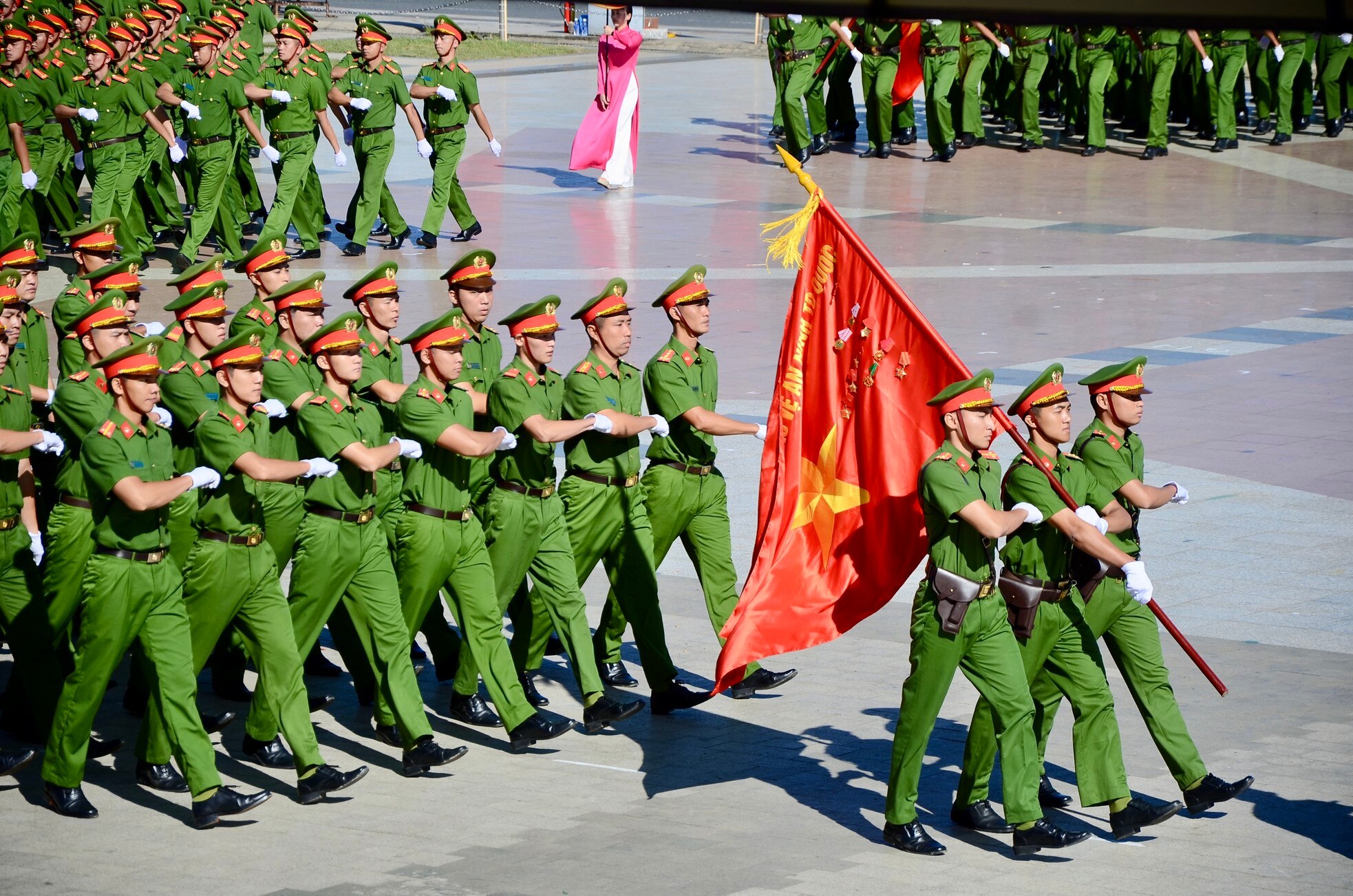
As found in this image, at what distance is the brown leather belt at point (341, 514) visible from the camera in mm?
7832

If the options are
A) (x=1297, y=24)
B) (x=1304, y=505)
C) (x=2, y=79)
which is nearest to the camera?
(x=1297, y=24)

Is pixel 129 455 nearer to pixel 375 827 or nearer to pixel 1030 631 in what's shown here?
pixel 375 827

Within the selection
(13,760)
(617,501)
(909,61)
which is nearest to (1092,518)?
(617,501)

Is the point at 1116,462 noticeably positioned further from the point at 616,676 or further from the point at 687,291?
the point at 616,676

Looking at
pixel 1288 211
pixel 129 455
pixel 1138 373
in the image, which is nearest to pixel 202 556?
pixel 129 455

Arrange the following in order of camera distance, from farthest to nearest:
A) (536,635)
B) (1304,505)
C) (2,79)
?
(2,79)
(1304,505)
(536,635)

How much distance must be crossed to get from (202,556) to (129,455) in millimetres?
553

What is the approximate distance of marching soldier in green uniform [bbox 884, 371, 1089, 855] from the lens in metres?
6.93

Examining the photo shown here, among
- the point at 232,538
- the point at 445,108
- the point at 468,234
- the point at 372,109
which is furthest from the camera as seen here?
the point at 468,234

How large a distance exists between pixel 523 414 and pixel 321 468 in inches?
41.5

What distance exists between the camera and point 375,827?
7207mm

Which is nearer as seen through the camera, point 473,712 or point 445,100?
point 473,712

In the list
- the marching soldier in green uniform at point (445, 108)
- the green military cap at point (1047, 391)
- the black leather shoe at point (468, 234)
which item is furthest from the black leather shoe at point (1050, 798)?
the black leather shoe at point (468, 234)

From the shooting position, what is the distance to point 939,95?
24.3 metres
